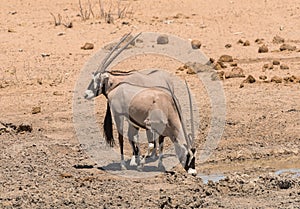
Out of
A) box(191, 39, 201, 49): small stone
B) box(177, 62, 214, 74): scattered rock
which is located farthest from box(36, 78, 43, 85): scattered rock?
box(191, 39, 201, 49): small stone

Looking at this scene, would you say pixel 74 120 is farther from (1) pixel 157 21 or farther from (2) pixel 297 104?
(1) pixel 157 21

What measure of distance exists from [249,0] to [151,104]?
13.3 metres

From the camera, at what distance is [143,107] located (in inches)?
376

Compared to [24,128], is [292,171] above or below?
above

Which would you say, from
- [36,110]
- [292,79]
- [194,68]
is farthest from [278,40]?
[36,110]

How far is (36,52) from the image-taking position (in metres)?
17.3

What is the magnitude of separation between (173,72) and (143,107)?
5.81 meters

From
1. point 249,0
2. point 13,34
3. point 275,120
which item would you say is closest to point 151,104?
point 275,120

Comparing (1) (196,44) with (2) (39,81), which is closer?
(2) (39,81)

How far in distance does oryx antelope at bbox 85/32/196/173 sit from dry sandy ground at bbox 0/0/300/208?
37cm

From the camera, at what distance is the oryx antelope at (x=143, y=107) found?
9.39 m

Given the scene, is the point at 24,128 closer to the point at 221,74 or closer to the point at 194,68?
the point at 221,74

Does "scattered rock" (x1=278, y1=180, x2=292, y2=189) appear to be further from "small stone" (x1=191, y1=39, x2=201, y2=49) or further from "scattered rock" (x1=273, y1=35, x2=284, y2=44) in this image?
"scattered rock" (x1=273, y1=35, x2=284, y2=44)

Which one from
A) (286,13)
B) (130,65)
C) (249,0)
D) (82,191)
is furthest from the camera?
(249,0)
